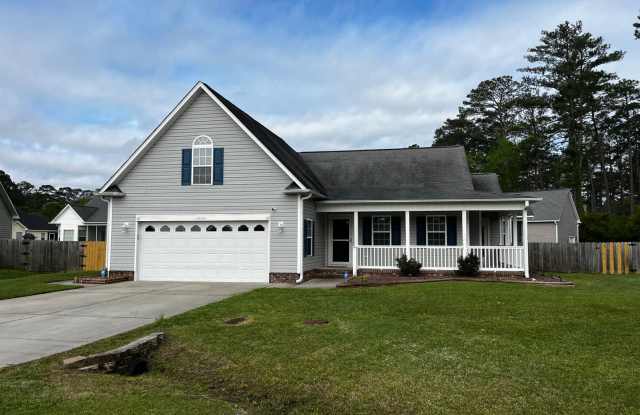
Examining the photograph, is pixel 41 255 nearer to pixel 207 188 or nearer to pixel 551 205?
pixel 207 188

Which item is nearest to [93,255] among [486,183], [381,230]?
[381,230]

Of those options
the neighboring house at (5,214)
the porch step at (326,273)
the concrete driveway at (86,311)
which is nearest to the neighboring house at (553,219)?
the porch step at (326,273)

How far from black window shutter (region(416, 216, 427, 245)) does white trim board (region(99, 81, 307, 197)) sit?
5537 mm

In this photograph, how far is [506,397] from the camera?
16.6 ft

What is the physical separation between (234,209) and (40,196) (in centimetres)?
8766

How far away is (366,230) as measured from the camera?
63.0 feet

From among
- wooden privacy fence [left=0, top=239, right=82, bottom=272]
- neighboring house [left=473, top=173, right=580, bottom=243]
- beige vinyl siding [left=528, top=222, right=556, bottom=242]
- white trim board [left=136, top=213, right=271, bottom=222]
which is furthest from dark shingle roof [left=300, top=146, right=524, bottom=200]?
beige vinyl siding [left=528, top=222, right=556, bottom=242]

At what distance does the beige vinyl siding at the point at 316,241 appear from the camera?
55.2 feet

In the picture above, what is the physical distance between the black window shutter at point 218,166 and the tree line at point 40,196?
47637mm

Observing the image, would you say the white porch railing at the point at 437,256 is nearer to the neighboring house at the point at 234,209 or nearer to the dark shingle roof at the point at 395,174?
the neighboring house at the point at 234,209

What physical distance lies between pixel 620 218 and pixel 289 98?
970 inches

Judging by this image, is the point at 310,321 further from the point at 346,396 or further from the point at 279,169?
the point at 279,169

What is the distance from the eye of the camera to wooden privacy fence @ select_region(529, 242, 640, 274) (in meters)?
20.7

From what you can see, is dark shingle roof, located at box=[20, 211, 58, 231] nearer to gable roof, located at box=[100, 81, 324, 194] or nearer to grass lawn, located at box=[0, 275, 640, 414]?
gable roof, located at box=[100, 81, 324, 194]
